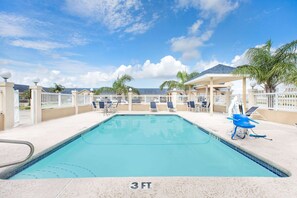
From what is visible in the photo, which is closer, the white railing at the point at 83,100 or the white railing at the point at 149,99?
the white railing at the point at 83,100

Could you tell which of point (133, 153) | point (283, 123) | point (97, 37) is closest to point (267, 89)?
point (283, 123)

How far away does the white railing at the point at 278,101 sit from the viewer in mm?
8258

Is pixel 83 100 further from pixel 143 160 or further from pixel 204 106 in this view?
pixel 143 160

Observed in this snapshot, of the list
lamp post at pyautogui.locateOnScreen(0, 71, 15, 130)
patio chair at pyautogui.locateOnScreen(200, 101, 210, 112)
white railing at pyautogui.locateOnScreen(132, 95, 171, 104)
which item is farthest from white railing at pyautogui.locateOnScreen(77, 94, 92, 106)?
patio chair at pyautogui.locateOnScreen(200, 101, 210, 112)

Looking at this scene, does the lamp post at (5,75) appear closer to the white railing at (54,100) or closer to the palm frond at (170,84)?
the white railing at (54,100)

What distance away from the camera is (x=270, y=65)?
1130 centimetres

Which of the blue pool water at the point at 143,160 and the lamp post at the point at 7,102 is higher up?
the lamp post at the point at 7,102

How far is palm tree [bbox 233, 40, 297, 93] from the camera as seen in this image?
10.3m

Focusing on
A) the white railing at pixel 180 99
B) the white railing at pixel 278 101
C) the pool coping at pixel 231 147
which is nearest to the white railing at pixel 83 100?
the white railing at pixel 180 99

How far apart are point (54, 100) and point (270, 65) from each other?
44.8 feet

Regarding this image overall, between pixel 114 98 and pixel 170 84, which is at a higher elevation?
pixel 170 84

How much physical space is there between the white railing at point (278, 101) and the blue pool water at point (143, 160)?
4.87 metres

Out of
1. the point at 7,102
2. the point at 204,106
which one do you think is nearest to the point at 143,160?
the point at 7,102

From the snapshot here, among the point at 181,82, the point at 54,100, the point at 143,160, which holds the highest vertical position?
the point at 181,82
